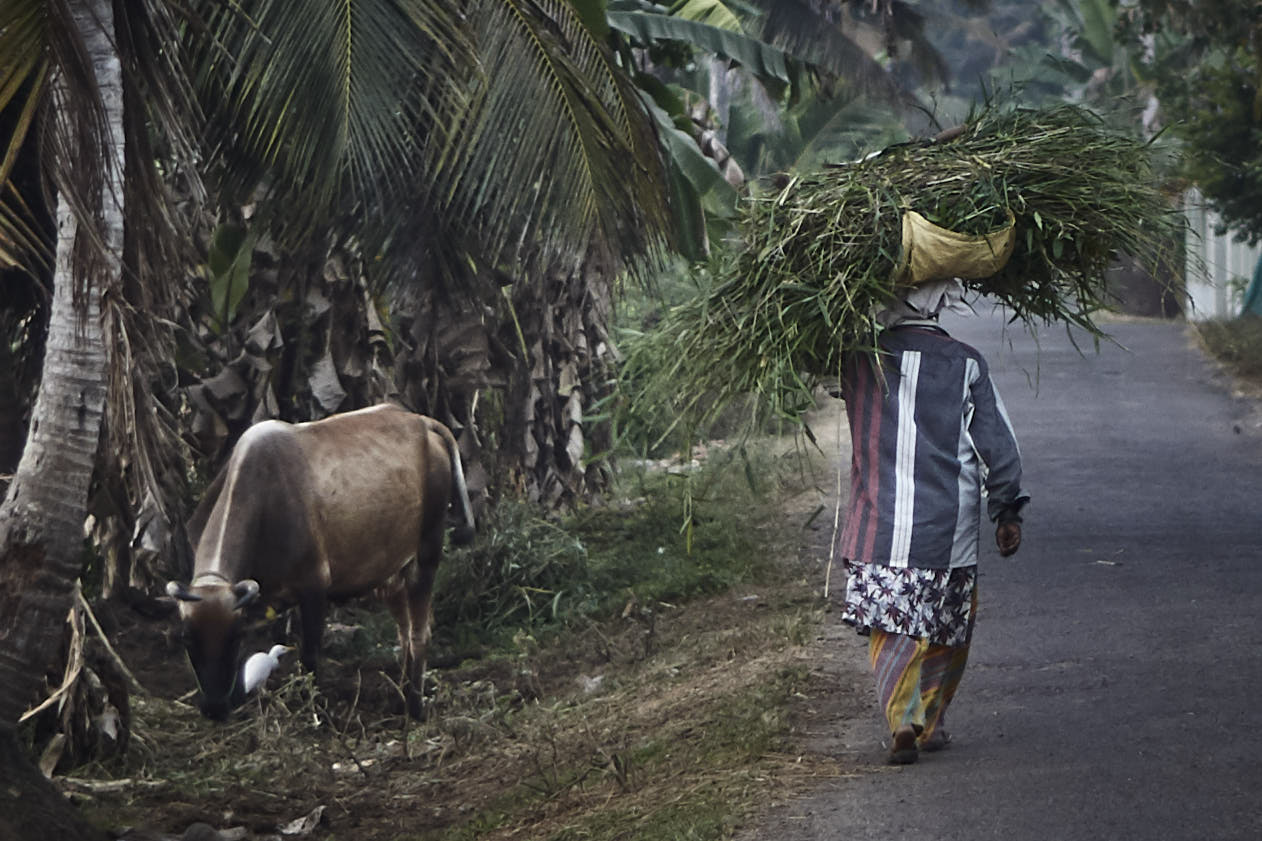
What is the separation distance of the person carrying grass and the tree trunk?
2.53 m

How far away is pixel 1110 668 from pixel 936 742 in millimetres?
1420

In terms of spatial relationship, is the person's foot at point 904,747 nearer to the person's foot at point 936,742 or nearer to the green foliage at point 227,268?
the person's foot at point 936,742

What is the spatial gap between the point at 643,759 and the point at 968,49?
172 feet

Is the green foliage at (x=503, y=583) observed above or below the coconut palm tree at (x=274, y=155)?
below

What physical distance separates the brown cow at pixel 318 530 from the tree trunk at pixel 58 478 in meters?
0.95

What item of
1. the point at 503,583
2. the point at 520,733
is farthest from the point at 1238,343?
the point at 520,733

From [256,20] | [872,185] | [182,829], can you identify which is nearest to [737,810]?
[872,185]

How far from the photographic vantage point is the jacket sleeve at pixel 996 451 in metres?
5.31

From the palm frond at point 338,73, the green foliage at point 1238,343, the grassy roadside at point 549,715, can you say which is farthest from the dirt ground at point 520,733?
the green foliage at point 1238,343

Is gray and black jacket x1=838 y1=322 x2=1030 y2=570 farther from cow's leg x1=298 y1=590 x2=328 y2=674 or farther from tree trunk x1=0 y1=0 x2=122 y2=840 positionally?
cow's leg x1=298 y1=590 x2=328 y2=674

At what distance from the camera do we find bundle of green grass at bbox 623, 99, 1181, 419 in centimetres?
532

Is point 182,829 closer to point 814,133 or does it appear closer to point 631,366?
point 631,366

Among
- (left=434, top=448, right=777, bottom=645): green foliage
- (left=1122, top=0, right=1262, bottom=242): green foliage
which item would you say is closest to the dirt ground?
(left=434, top=448, right=777, bottom=645): green foliage

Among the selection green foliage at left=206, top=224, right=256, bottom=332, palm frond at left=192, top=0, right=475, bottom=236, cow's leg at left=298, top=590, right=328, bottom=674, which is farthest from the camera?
green foliage at left=206, top=224, right=256, bottom=332
